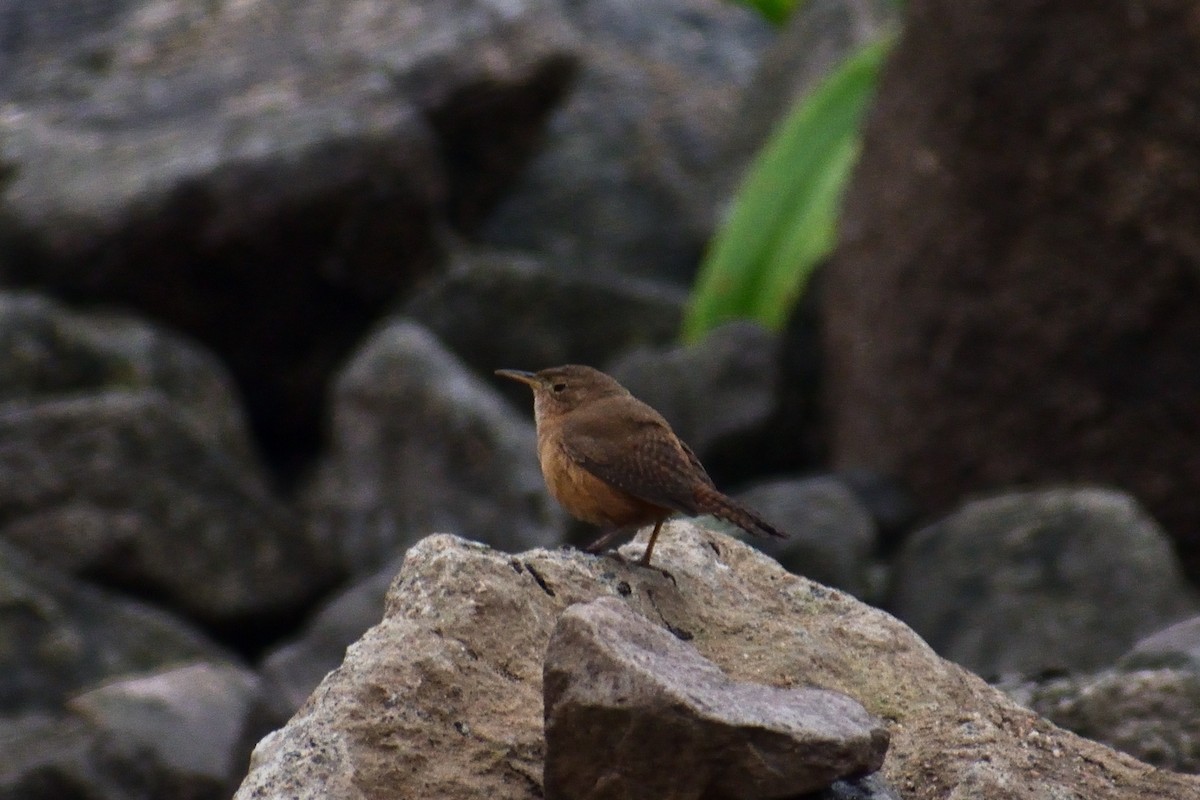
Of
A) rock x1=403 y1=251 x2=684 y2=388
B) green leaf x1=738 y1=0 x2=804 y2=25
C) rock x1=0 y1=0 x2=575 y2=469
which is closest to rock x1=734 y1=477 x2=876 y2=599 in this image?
rock x1=403 y1=251 x2=684 y2=388

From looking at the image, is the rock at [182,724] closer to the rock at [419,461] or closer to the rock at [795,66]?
the rock at [419,461]

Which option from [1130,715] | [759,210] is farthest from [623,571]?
[759,210]

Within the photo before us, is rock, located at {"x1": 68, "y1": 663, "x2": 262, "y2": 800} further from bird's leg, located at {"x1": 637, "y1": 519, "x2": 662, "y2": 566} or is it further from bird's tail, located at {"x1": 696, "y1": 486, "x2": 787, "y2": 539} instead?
bird's tail, located at {"x1": 696, "y1": 486, "x2": 787, "y2": 539}

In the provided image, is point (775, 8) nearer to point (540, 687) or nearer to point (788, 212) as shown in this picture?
point (788, 212)

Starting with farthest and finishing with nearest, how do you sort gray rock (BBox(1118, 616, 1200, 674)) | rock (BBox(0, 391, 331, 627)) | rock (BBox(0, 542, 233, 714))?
1. rock (BBox(0, 391, 331, 627))
2. rock (BBox(0, 542, 233, 714))
3. gray rock (BBox(1118, 616, 1200, 674))

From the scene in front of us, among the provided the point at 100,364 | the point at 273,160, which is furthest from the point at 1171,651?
the point at 100,364
